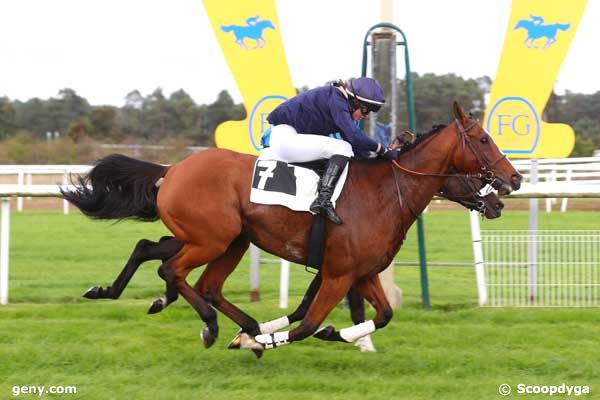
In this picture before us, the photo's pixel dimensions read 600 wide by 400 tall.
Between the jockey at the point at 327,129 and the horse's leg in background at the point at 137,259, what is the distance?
42.2 inches

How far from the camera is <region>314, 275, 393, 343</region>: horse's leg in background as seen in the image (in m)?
5.80

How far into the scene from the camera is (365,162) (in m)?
6.09

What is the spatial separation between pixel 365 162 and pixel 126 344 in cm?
199

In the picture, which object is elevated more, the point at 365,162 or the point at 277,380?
the point at 365,162

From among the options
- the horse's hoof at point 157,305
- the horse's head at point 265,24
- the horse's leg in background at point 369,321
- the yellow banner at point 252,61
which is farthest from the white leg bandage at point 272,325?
the horse's head at point 265,24

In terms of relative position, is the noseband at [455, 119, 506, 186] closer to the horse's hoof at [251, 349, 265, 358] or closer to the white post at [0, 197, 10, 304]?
the horse's hoof at [251, 349, 265, 358]

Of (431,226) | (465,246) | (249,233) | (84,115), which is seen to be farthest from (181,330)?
(84,115)

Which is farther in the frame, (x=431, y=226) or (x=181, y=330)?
(x=431, y=226)

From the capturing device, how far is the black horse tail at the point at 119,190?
6.29 m

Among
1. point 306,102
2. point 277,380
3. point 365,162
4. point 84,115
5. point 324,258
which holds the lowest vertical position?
point 277,380

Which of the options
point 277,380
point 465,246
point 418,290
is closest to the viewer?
point 277,380

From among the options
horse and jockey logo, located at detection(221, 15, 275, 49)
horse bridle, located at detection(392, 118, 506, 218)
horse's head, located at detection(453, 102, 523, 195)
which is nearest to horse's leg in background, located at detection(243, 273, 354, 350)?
horse bridle, located at detection(392, 118, 506, 218)

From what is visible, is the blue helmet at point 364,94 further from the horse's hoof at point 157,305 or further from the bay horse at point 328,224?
the horse's hoof at point 157,305

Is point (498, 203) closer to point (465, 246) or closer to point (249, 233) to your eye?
point (249, 233)
